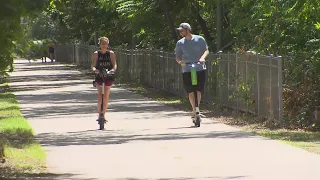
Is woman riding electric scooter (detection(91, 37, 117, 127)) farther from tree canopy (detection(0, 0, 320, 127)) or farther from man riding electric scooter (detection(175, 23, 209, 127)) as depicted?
tree canopy (detection(0, 0, 320, 127))

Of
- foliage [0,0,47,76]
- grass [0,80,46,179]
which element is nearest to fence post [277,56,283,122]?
grass [0,80,46,179]

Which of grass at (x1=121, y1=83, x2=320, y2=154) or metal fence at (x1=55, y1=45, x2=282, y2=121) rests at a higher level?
metal fence at (x1=55, y1=45, x2=282, y2=121)

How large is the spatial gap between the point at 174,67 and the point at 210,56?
16.5 ft

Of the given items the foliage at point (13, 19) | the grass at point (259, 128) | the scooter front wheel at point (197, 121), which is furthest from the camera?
the scooter front wheel at point (197, 121)

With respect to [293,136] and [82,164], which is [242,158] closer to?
[82,164]

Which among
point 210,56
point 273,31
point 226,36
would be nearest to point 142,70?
point 226,36

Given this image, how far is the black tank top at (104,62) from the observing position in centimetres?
1795

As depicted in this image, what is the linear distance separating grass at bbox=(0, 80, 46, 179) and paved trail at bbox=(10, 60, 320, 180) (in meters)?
0.18

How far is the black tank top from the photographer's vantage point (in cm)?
1795

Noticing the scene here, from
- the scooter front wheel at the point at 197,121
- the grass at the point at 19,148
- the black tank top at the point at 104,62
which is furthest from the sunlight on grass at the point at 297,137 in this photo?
the grass at the point at 19,148

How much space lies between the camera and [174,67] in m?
28.4

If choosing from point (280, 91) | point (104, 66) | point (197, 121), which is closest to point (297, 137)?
point (280, 91)

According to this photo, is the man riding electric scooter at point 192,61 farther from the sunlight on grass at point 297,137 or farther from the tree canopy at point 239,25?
the tree canopy at point 239,25

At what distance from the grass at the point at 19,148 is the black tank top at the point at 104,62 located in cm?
170
